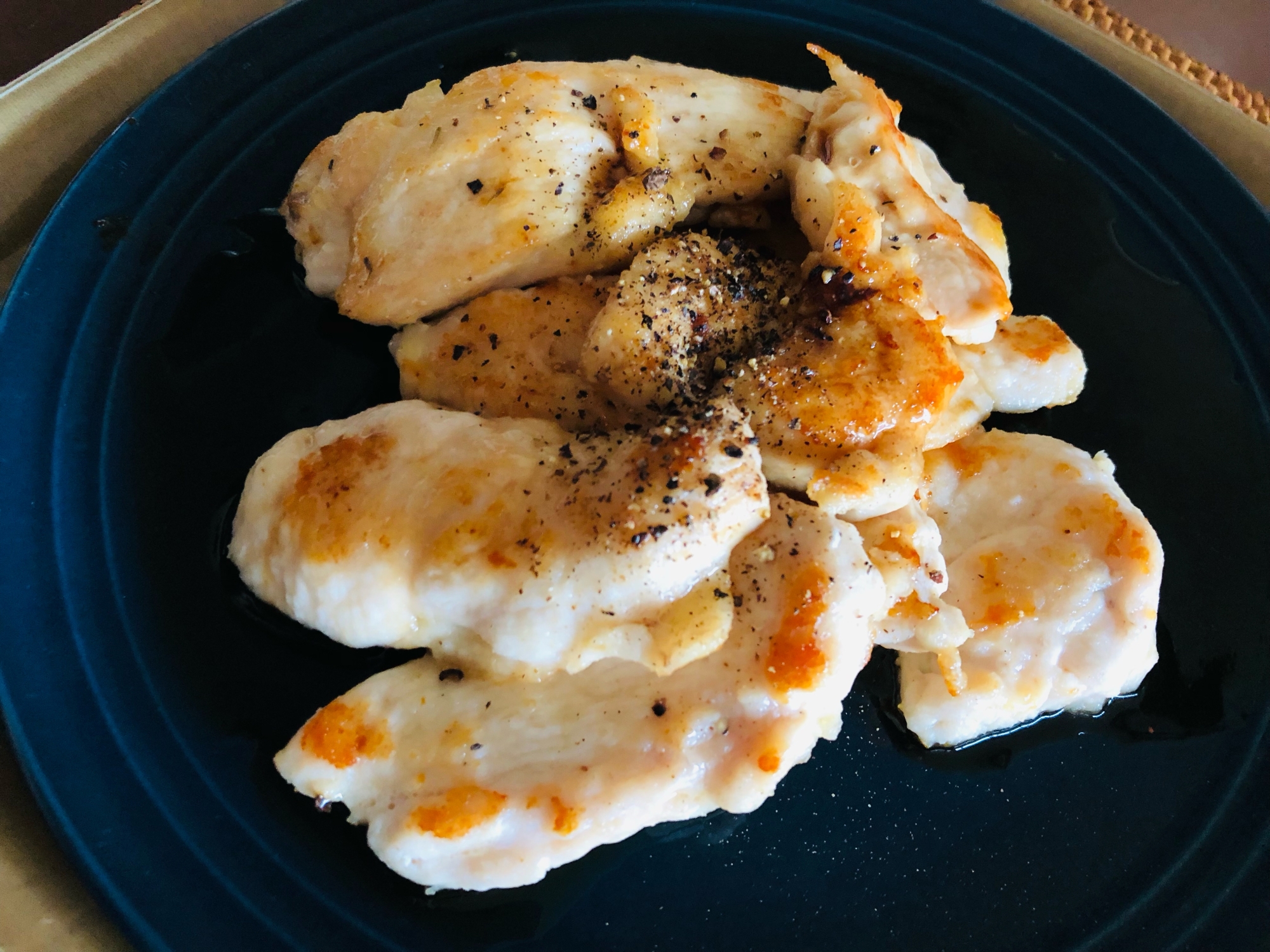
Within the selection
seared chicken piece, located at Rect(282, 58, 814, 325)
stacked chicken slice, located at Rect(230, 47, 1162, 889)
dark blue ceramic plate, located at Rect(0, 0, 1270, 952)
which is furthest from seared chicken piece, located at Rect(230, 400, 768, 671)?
seared chicken piece, located at Rect(282, 58, 814, 325)

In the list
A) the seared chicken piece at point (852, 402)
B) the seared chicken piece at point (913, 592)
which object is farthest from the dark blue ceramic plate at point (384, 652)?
the seared chicken piece at point (852, 402)

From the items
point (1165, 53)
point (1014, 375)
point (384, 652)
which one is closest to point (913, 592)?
point (1014, 375)

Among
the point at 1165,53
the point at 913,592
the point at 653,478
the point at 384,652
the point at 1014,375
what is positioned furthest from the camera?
the point at 1165,53

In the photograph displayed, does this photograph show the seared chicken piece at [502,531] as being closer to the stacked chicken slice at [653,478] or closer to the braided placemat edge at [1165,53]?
the stacked chicken slice at [653,478]

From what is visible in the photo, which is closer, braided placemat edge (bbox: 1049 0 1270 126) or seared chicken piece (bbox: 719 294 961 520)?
seared chicken piece (bbox: 719 294 961 520)

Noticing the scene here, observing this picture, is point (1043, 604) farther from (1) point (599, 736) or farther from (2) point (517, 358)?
(2) point (517, 358)

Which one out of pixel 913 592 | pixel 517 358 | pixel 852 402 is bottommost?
pixel 913 592

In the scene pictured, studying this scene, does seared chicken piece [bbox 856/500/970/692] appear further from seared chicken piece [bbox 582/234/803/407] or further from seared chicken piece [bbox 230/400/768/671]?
seared chicken piece [bbox 582/234/803/407]
